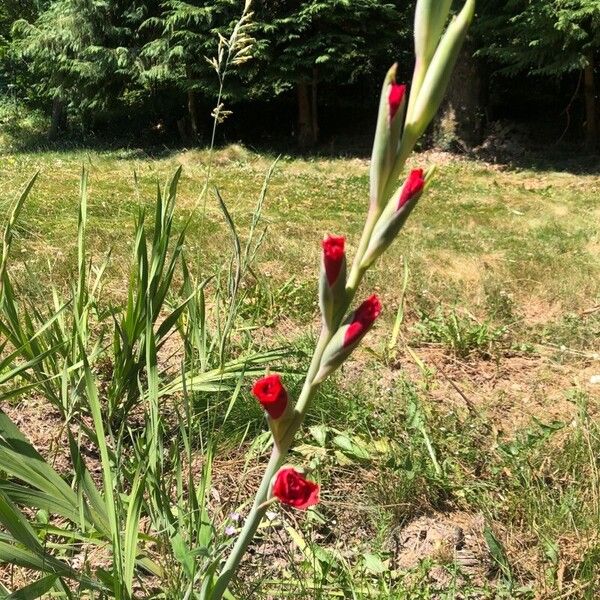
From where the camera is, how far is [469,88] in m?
11.8

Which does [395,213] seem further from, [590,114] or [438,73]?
[590,114]

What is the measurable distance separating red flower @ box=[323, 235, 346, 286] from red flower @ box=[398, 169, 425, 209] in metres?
0.07

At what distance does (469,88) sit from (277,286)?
9.62 metres

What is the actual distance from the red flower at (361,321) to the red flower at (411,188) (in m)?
0.10

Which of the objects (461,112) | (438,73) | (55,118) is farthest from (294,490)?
(55,118)

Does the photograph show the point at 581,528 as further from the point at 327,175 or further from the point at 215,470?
the point at 327,175

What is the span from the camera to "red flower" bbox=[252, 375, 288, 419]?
0.61 metres

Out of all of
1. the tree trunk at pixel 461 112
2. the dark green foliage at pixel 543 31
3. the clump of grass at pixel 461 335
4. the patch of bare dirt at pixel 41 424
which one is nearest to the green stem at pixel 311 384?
the patch of bare dirt at pixel 41 424

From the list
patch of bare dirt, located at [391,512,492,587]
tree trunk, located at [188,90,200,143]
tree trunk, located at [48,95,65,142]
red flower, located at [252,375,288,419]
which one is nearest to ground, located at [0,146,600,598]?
patch of bare dirt, located at [391,512,492,587]

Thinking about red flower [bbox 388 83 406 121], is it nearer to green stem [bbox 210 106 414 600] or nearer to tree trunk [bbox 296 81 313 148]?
green stem [bbox 210 106 414 600]

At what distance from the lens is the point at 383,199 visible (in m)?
0.62

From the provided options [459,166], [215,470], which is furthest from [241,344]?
[459,166]

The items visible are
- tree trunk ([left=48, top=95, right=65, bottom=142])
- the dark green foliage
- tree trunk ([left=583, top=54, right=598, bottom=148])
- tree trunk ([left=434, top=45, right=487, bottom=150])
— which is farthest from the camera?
tree trunk ([left=48, top=95, right=65, bottom=142])

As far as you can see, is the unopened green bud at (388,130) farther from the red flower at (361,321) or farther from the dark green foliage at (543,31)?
the dark green foliage at (543,31)
